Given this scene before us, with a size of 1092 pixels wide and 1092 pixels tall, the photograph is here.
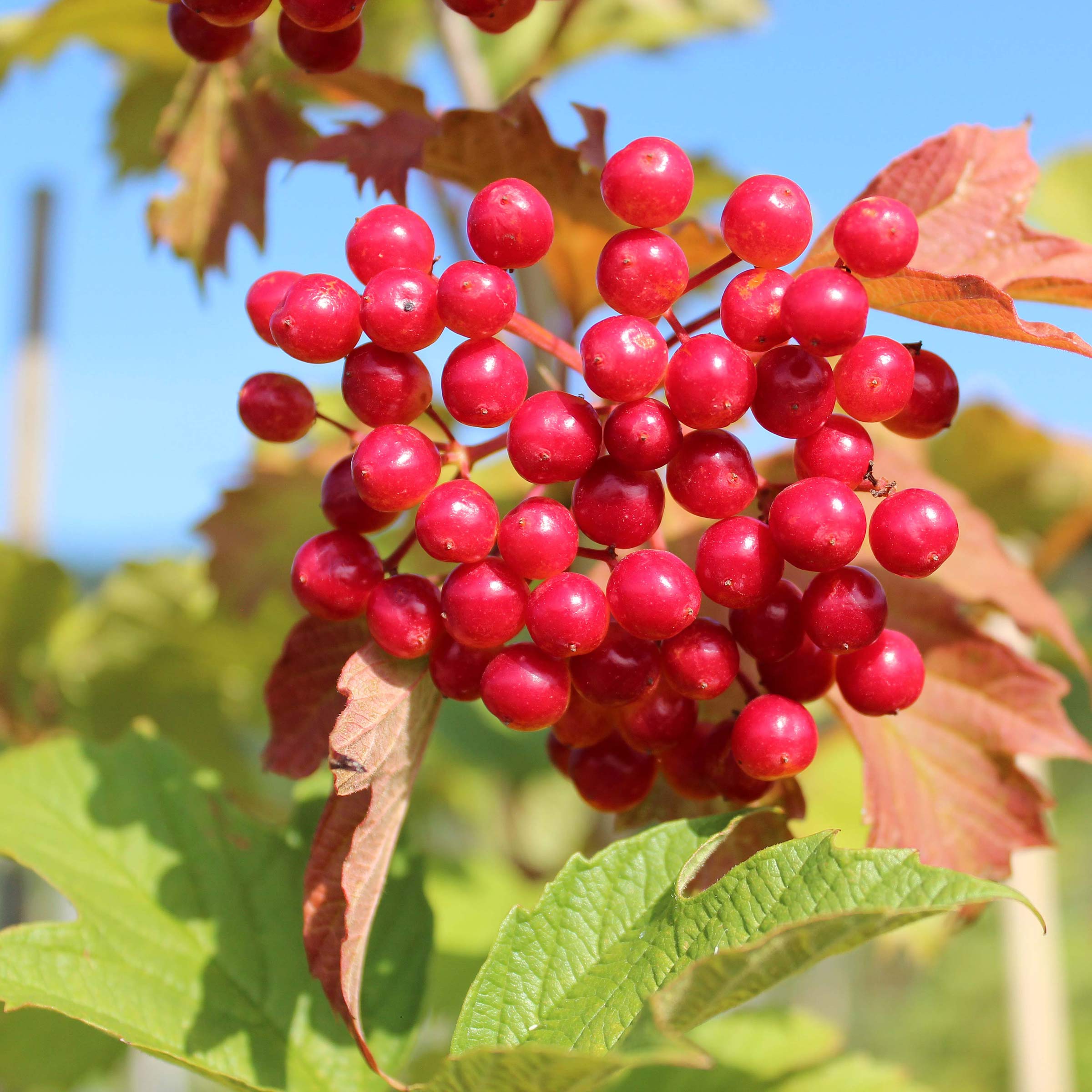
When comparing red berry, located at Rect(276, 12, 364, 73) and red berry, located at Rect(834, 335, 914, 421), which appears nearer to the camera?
red berry, located at Rect(834, 335, 914, 421)

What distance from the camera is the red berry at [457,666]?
0.63 metres

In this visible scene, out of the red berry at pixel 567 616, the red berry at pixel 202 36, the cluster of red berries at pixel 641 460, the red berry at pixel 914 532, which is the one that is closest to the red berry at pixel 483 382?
the cluster of red berries at pixel 641 460

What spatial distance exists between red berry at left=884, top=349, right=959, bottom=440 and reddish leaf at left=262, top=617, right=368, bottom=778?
0.37 metres

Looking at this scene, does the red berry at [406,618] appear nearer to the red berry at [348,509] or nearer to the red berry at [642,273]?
the red berry at [348,509]

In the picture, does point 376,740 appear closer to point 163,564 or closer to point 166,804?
point 166,804

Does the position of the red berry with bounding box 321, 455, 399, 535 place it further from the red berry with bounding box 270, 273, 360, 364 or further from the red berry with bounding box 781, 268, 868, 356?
the red berry with bounding box 781, 268, 868, 356

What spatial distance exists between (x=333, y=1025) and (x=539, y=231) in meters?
0.59

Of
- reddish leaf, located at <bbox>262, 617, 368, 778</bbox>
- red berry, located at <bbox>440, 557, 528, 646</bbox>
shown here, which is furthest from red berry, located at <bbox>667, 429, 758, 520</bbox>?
reddish leaf, located at <bbox>262, 617, 368, 778</bbox>

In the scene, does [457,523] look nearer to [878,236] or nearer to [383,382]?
[383,382]

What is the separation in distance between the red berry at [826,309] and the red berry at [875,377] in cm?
3

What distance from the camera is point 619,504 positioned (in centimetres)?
60

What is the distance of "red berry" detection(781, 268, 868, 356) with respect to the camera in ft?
1.83

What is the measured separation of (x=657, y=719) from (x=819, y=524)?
0.16 m

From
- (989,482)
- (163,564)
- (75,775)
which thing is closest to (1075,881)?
(989,482)
